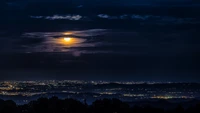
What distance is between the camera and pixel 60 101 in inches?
1757

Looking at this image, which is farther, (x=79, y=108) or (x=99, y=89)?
(x=99, y=89)

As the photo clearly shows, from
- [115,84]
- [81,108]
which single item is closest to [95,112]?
[81,108]

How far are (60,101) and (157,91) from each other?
169 feet

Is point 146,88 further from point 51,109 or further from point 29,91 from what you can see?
point 51,109

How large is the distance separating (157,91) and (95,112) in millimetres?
53661

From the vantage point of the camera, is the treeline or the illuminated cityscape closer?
the treeline

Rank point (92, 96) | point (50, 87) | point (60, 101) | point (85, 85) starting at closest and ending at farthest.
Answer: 1. point (60, 101)
2. point (92, 96)
3. point (50, 87)
4. point (85, 85)

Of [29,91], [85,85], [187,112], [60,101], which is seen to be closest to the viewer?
[187,112]

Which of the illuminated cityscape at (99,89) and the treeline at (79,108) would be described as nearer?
the treeline at (79,108)

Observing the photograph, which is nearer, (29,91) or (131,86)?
(29,91)

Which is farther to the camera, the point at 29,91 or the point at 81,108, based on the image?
the point at 29,91

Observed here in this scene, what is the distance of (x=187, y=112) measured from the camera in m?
40.3

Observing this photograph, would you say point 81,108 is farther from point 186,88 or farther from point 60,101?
point 186,88

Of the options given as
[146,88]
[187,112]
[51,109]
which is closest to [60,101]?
[51,109]
